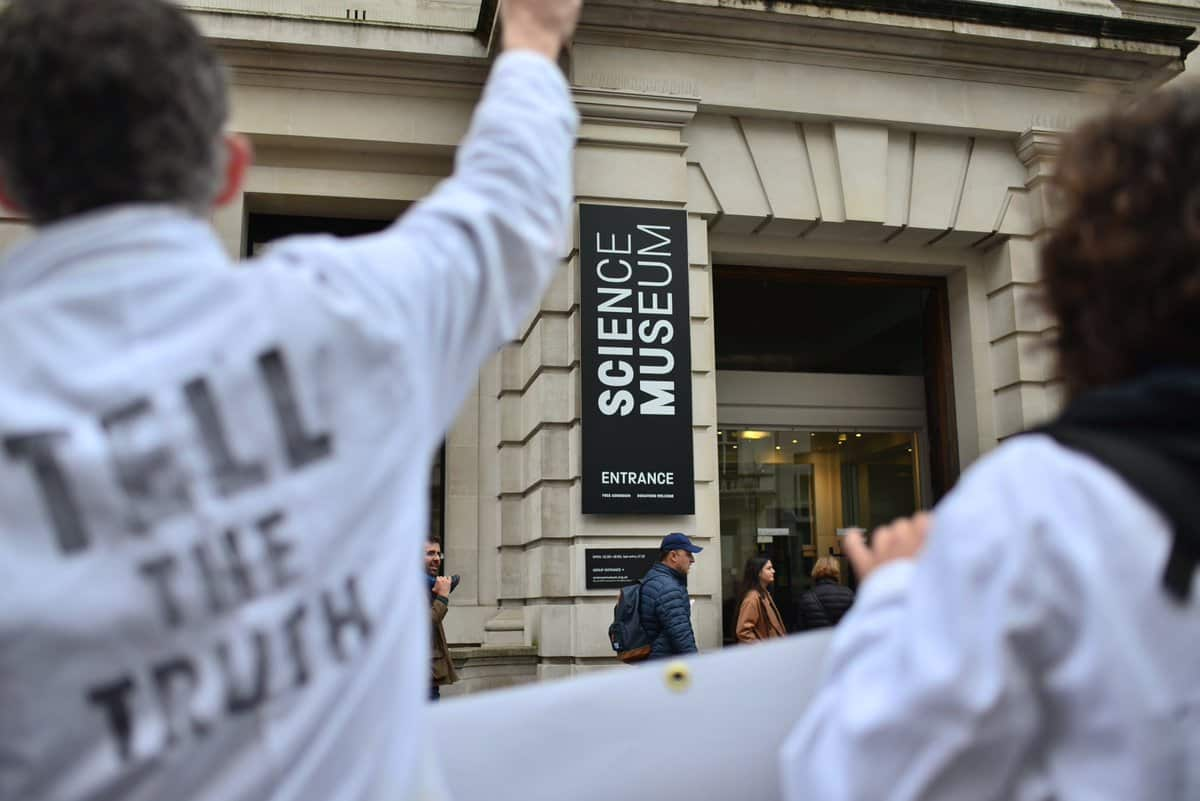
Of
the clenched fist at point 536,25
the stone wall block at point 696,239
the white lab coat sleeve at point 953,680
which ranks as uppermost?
the stone wall block at point 696,239

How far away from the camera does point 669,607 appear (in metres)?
7.56

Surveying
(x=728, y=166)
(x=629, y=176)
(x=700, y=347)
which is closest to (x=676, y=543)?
(x=700, y=347)

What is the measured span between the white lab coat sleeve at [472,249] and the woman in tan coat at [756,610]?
24.2 ft

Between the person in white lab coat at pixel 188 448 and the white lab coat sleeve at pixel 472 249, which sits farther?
the white lab coat sleeve at pixel 472 249

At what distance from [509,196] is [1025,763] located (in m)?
0.78

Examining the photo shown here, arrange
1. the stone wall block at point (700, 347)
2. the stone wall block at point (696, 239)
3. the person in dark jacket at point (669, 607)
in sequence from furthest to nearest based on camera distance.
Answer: the stone wall block at point (696, 239)
the stone wall block at point (700, 347)
the person in dark jacket at point (669, 607)

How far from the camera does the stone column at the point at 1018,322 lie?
10367 mm

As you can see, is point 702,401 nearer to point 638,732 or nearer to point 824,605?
point 824,605

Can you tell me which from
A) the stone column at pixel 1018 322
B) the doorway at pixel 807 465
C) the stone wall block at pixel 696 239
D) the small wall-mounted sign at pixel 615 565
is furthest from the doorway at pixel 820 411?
the small wall-mounted sign at pixel 615 565

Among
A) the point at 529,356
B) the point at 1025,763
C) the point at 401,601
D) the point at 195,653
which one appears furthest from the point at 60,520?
the point at 529,356

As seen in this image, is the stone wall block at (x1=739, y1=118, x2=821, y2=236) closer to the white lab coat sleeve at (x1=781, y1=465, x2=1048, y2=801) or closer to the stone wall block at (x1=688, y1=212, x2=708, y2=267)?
the stone wall block at (x1=688, y1=212, x2=708, y2=267)

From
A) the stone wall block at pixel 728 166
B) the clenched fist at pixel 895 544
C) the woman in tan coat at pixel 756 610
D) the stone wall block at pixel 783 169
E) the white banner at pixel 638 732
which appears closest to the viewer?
the clenched fist at pixel 895 544

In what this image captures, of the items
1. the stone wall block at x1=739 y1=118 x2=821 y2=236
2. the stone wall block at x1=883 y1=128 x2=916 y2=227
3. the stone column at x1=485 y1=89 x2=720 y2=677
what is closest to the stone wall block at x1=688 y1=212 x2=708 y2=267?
the stone column at x1=485 y1=89 x2=720 y2=677

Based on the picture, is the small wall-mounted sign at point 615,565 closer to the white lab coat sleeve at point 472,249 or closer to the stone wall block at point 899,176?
the stone wall block at point 899,176
